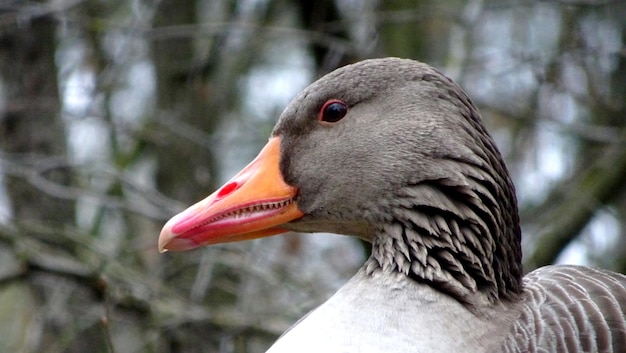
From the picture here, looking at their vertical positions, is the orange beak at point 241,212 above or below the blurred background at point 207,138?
above

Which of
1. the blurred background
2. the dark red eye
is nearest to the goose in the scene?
the dark red eye

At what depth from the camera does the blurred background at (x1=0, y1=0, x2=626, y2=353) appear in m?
7.55

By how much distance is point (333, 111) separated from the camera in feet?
15.9

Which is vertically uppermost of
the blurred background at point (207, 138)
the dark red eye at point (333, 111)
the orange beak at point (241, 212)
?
the dark red eye at point (333, 111)

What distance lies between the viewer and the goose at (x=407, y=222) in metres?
4.29

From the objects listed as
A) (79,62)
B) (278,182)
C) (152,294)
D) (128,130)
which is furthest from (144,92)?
(278,182)

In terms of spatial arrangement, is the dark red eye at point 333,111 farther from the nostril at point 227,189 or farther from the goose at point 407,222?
the nostril at point 227,189

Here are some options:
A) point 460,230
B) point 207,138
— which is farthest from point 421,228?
point 207,138

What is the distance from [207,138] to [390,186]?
423 centimetres

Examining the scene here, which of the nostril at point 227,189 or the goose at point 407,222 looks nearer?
the goose at point 407,222

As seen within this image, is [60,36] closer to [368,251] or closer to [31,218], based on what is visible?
[31,218]

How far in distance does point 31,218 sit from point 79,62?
1.53 meters

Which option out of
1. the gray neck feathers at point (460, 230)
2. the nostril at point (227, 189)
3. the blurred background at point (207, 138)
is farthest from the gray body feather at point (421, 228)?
the blurred background at point (207, 138)

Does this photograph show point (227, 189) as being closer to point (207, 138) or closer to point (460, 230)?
point (460, 230)
